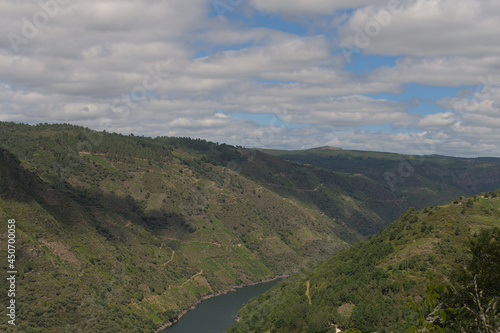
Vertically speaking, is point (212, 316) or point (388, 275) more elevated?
point (388, 275)

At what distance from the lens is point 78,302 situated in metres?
122

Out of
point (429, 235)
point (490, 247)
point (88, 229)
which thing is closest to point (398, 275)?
point (429, 235)

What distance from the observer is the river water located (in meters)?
154

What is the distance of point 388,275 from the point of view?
78.1 metres

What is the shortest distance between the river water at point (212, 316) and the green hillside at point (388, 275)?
47.1 metres

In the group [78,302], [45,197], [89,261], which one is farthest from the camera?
[45,197]

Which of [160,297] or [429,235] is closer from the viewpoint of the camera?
[429,235]

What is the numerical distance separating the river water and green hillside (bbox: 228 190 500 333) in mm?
47138

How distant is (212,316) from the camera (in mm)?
169625

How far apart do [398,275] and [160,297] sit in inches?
4449

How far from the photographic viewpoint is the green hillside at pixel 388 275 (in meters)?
70.1

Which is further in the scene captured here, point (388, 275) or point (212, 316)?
point (212, 316)

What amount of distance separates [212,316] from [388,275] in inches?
4288

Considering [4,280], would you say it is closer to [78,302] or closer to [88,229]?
[78,302]
